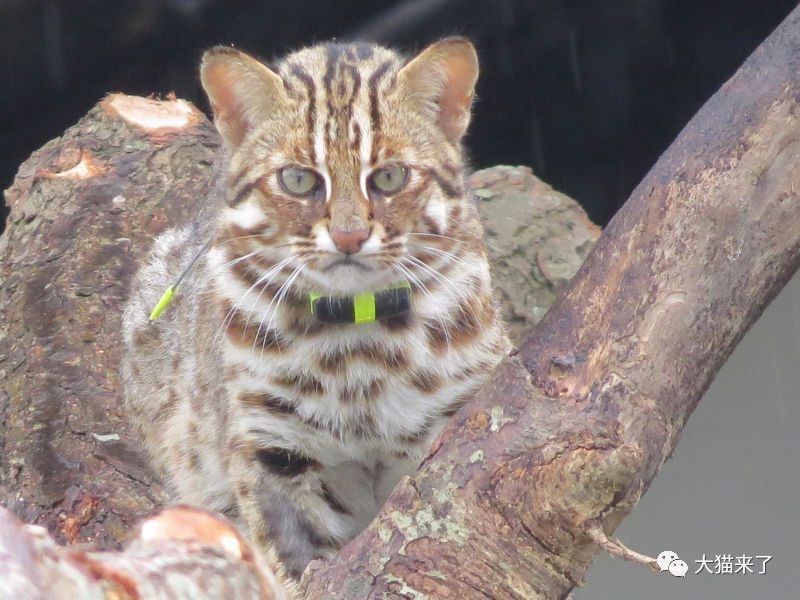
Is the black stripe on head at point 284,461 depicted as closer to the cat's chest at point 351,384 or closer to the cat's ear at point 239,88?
the cat's chest at point 351,384

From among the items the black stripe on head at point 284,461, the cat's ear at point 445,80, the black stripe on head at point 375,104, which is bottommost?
the black stripe on head at point 284,461

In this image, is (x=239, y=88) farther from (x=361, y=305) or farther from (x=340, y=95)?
(x=361, y=305)

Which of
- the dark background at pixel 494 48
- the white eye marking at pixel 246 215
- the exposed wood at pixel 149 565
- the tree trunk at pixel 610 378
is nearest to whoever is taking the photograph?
the exposed wood at pixel 149 565

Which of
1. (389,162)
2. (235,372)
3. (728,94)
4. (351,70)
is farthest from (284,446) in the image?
(728,94)

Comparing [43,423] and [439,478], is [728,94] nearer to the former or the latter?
[439,478]

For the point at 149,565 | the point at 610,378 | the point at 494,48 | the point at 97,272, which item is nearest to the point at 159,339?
the point at 97,272

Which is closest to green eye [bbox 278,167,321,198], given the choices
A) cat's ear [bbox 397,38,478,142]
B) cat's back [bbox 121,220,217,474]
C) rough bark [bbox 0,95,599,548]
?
cat's ear [bbox 397,38,478,142]

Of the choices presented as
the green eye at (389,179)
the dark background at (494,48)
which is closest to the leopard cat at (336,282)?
the green eye at (389,179)
